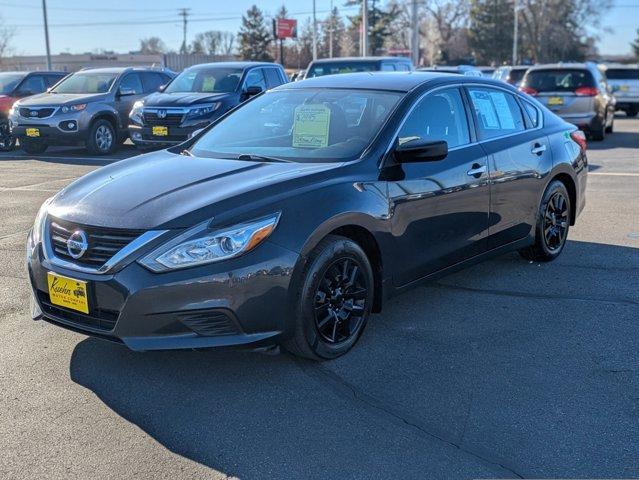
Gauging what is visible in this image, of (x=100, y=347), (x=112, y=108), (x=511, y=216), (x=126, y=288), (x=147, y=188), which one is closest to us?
(x=126, y=288)

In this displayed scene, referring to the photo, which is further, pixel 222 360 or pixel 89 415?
pixel 222 360

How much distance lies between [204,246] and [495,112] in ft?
10.0

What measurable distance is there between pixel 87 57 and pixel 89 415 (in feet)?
276

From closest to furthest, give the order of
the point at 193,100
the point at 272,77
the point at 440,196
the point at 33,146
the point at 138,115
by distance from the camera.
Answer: the point at 440,196
the point at 193,100
the point at 138,115
the point at 272,77
the point at 33,146

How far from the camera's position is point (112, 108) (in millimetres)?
14773

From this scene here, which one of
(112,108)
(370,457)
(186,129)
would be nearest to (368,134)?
(370,457)

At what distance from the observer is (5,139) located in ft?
51.6

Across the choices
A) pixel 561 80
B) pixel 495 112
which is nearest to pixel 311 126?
pixel 495 112

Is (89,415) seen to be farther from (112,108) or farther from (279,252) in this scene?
(112,108)

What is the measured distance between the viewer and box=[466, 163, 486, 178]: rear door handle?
5.02 m

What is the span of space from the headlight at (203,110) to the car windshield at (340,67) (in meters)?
2.95

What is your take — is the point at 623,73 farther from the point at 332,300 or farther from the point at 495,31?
the point at 495,31

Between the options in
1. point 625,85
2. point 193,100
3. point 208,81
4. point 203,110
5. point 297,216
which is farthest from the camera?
point 625,85

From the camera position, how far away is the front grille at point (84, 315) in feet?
11.7
